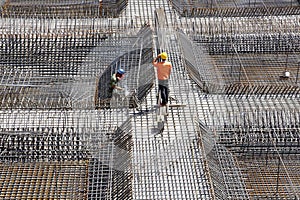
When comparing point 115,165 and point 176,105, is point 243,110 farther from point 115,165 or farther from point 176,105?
point 115,165

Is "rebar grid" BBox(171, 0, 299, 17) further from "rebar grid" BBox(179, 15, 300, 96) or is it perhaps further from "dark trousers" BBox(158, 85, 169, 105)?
"dark trousers" BBox(158, 85, 169, 105)

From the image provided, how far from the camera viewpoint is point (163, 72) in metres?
11.3

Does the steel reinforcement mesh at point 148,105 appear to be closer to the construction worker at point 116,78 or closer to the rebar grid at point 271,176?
the rebar grid at point 271,176

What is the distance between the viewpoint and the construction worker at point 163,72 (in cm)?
1117

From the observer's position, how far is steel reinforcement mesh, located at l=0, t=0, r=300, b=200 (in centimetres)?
1080

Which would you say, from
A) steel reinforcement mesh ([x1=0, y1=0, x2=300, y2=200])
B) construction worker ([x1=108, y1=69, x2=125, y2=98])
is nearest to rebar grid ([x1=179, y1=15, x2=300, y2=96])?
steel reinforcement mesh ([x1=0, y1=0, x2=300, y2=200])

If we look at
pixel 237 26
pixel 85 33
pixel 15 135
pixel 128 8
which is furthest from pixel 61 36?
pixel 237 26

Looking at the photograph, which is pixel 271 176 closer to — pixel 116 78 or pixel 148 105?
pixel 148 105

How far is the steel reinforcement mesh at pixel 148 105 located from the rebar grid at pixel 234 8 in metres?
0.12

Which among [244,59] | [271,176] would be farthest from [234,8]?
[271,176]

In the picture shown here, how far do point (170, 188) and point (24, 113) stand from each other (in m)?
4.04

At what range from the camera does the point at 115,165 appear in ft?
35.6

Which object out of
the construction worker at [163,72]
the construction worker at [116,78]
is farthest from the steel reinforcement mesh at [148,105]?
the construction worker at [163,72]

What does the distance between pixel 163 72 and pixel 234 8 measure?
6647mm
